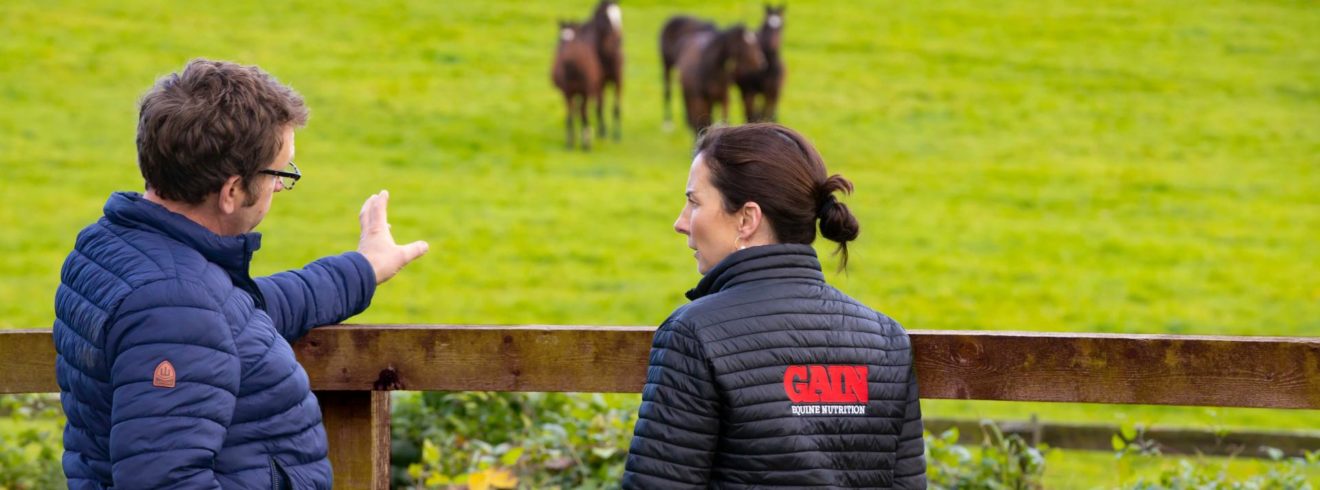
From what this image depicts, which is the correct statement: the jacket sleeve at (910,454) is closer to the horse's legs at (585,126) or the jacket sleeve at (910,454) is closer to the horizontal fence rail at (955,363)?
the horizontal fence rail at (955,363)

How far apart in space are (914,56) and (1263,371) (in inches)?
946

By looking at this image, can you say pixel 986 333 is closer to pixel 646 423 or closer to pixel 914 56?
pixel 646 423

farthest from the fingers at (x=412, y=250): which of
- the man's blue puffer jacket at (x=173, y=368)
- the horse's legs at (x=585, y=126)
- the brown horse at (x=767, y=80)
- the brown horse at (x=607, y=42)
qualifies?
the brown horse at (x=607, y=42)

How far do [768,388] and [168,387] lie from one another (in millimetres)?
921

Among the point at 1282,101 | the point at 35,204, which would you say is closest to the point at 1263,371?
the point at 35,204

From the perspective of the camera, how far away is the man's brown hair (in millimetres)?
2162

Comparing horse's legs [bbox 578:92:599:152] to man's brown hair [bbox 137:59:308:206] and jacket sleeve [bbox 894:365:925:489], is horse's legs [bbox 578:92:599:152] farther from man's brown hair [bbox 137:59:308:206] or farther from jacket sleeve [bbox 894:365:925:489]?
man's brown hair [bbox 137:59:308:206]

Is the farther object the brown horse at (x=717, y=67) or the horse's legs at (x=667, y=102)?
the horse's legs at (x=667, y=102)

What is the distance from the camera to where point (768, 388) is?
2.29 metres

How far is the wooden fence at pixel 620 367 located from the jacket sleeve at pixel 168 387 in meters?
0.77

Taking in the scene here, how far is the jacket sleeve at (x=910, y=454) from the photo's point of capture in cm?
249

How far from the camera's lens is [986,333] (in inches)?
110

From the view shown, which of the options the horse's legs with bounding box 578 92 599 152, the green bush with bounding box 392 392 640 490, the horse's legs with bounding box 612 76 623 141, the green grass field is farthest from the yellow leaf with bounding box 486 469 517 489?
the horse's legs with bounding box 612 76 623 141

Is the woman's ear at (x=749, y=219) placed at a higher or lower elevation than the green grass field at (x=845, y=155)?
lower
